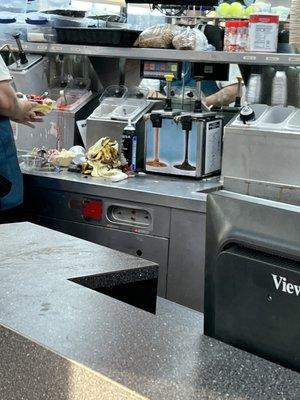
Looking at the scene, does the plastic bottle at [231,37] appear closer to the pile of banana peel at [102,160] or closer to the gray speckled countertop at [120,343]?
the pile of banana peel at [102,160]

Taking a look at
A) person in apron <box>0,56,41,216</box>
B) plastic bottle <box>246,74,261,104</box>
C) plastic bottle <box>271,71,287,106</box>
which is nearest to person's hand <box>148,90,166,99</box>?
plastic bottle <box>246,74,261,104</box>

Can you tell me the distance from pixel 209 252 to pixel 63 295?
1.33 feet

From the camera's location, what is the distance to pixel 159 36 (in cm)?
342

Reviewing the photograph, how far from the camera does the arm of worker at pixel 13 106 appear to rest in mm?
3074

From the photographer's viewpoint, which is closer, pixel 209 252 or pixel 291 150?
pixel 209 252

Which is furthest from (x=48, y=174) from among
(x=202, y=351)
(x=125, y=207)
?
(x=202, y=351)

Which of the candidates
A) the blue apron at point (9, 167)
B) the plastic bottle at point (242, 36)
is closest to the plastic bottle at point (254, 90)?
the plastic bottle at point (242, 36)

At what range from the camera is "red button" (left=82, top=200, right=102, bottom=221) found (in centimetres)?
318

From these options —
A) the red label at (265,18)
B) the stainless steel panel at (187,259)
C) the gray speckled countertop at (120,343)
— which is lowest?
the stainless steel panel at (187,259)

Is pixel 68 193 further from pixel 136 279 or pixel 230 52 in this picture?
pixel 136 279

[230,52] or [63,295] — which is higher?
[230,52]

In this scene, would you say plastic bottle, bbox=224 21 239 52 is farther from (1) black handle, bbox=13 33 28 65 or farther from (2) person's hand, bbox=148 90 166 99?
(1) black handle, bbox=13 33 28 65

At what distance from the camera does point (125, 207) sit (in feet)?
10.2

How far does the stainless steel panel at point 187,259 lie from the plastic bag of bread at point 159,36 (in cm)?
91
